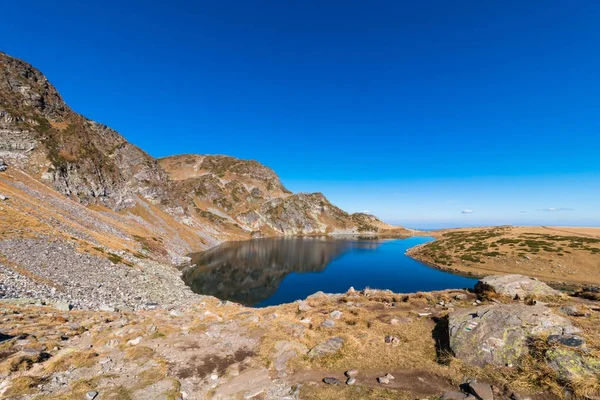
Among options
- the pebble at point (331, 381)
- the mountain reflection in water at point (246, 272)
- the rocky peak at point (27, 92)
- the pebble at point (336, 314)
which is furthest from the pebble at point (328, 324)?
the rocky peak at point (27, 92)

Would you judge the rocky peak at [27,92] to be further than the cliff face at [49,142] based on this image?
Yes

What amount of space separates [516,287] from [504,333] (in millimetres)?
10521

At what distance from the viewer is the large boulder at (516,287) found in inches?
746

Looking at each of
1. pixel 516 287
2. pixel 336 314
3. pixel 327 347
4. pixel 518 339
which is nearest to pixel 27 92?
pixel 336 314

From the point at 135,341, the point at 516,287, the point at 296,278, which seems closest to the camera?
the point at 135,341

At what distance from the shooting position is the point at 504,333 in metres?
11.8

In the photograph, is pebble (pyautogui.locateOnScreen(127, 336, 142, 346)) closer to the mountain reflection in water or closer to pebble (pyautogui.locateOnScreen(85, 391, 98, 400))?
pebble (pyautogui.locateOnScreen(85, 391, 98, 400))

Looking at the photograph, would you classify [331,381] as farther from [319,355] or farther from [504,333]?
[504,333]

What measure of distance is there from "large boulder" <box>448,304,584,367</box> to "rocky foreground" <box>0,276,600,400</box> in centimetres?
5

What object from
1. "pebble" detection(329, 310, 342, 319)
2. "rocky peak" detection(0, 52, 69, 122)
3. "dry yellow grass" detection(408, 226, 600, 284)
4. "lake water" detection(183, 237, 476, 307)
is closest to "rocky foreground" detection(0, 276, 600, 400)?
"pebble" detection(329, 310, 342, 319)

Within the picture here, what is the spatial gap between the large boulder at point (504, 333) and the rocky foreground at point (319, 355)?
46mm

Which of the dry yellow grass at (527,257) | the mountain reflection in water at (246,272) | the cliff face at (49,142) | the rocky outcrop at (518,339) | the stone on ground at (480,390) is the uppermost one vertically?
the cliff face at (49,142)

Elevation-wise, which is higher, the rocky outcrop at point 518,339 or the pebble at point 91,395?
the rocky outcrop at point 518,339

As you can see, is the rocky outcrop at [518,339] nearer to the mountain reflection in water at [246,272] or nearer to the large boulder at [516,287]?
the large boulder at [516,287]
